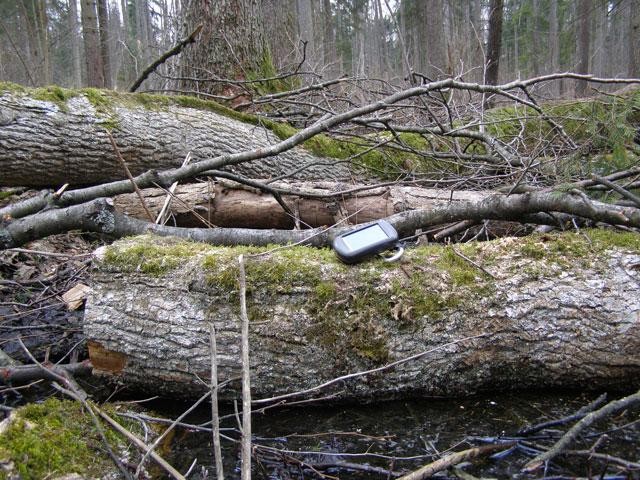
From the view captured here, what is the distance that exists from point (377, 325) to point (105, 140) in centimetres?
287

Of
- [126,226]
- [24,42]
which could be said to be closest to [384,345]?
[126,226]

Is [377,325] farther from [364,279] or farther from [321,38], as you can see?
[321,38]

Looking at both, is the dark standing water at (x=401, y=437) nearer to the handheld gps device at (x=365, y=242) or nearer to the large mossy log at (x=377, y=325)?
the large mossy log at (x=377, y=325)

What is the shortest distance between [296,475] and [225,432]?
1.51 feet

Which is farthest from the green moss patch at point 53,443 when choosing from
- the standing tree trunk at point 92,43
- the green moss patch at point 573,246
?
the standing tree trunk at point 92,43

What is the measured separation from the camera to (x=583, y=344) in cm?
204

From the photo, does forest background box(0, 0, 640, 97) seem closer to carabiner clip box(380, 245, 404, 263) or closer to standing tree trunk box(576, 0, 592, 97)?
standing tree trunk box(576, 0, 592, 97)

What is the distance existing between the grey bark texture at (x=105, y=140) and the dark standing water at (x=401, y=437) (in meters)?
2.18

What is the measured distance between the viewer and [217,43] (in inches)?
222

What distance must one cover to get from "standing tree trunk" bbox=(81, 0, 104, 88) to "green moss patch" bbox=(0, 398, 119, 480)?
9.37 m

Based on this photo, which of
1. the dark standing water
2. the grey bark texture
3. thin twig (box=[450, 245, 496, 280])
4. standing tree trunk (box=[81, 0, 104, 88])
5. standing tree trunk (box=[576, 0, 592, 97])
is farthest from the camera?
standing tree trunk (box=[576, 0, 592, 97])

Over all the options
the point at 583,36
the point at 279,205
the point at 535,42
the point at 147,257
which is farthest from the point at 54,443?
the point at 535,42

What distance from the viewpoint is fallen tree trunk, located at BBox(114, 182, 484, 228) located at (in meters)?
3.55

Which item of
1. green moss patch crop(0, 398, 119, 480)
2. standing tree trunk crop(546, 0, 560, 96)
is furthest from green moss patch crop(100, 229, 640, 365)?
standing tree trunk crop(546, 0, 560, 96)
